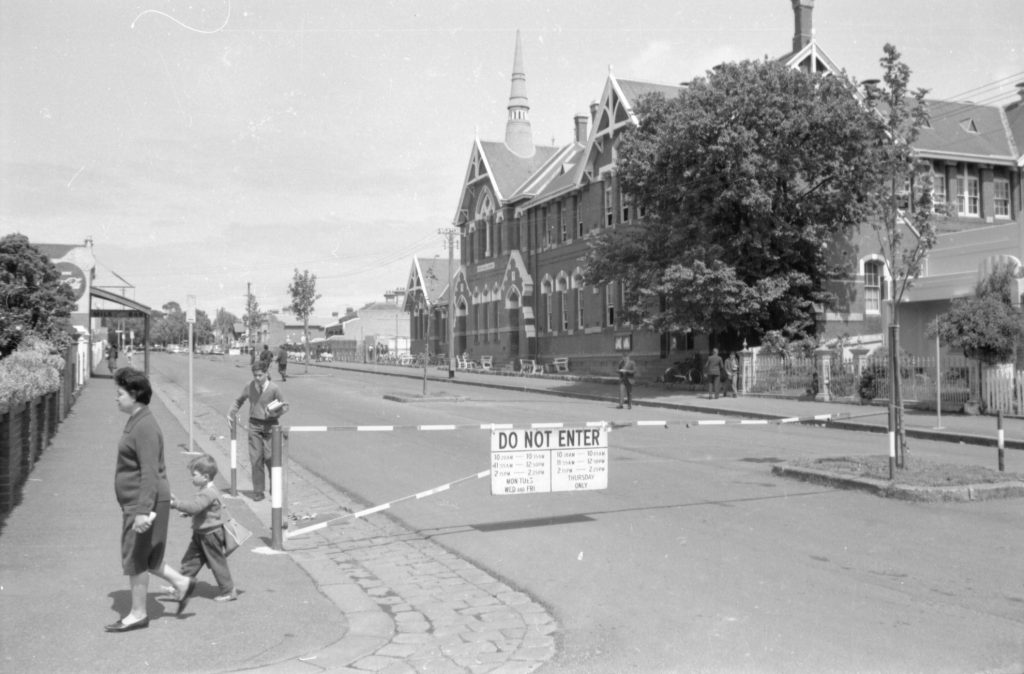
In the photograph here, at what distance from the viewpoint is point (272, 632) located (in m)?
5.81

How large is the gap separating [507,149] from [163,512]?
54.9 meters

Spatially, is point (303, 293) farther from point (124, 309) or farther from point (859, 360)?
point (859, 360)

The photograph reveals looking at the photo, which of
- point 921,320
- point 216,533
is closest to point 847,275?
point 921,320

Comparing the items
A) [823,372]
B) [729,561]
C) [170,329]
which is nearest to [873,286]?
[823,372]

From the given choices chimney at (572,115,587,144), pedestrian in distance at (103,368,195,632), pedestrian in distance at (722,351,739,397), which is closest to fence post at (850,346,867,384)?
pedestrian in distance at (722,351,739,397)

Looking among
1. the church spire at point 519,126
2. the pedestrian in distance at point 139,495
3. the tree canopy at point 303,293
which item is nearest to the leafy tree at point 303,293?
the tree canopy at point 303,293

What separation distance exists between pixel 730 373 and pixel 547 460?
22291mm

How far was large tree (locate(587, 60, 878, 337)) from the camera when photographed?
1136 inches

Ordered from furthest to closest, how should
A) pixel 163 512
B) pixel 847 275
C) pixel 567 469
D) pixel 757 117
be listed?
pixel 847 275 < pixel 757 117 < pixel 567 469 < pixel 163 512

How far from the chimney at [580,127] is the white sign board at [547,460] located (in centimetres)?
4902

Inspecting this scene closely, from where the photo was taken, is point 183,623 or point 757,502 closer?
point 183,623

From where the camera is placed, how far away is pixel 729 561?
758cm

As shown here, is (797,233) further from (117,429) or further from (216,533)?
(216,533)

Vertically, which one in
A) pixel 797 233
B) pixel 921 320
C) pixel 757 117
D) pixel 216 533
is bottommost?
pixel 216 533
